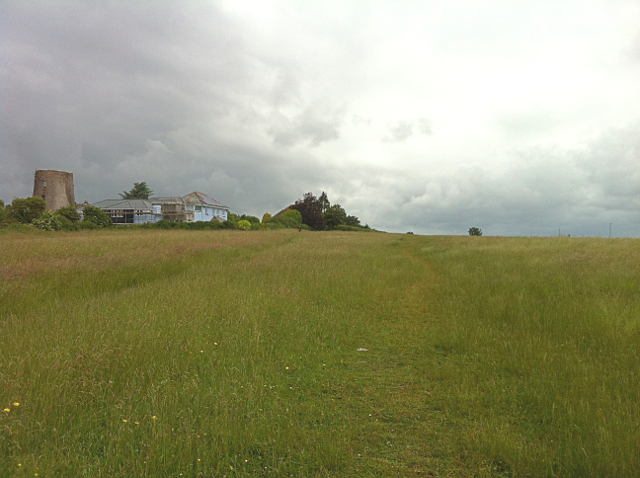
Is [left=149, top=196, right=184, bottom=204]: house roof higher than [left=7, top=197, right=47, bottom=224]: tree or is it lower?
higher

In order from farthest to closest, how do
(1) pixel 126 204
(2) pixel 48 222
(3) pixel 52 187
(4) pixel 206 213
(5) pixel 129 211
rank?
(4) pixel 206 213
(1) pixel 126 204
(5) pixel 129 211
(3) pixel 52 187
(2) pixel 48 222

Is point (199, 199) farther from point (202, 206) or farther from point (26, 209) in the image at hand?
point (26, 209)

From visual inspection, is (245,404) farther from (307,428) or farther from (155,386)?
(155,386)

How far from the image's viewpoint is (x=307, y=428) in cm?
392

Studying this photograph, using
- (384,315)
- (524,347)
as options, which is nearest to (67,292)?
(384,315)

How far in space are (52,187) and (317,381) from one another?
63.7 m

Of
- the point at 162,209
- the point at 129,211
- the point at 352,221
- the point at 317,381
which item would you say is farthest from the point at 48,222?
the point at 352,221

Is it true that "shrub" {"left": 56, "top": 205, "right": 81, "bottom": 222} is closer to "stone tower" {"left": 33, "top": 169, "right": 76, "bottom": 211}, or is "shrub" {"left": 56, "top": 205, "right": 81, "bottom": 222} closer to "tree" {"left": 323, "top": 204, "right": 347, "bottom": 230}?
"stone tower" {"left": 33, "top": 169, "right": 76, "bottom": 211}

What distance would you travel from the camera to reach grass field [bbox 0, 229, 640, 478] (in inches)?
133

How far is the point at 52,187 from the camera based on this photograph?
51719mm

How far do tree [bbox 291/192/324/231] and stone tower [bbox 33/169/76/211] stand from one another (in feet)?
165

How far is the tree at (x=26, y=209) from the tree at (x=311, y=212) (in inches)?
2194

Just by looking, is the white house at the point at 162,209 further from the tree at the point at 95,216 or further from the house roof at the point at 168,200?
the tree at the point at 95,216

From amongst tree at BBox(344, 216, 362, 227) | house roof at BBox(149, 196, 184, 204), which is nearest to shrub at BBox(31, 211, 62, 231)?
house roof at BBox(149, 196, 184, 204)
